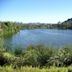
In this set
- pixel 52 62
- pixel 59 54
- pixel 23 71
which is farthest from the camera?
pixel 59 54

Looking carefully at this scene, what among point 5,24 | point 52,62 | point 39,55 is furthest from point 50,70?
point 5,24

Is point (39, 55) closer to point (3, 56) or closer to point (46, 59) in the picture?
point (46, 59)

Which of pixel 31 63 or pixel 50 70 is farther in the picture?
pixel 31 63

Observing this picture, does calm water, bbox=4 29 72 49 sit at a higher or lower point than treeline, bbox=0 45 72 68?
lower

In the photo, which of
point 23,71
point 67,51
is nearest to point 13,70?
point 23,71

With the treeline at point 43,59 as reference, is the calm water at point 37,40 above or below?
below

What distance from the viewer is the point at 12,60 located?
1193 centimetres

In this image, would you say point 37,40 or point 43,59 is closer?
point 43,59

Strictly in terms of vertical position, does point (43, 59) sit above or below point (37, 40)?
above

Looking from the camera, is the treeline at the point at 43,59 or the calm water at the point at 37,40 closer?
the treeline at the point at 43,59

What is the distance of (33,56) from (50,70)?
285cm

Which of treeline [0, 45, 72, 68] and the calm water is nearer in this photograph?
treeline [0, 45, 72, 68]

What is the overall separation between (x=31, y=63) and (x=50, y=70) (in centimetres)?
250

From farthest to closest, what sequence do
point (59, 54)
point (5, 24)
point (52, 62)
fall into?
point (5, 24), point (59, 54), point (52, 62)
